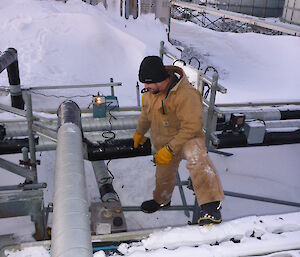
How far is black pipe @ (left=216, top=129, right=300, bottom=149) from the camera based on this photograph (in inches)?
186

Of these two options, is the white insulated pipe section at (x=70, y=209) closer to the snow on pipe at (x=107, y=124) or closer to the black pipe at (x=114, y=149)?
the black pipe at (x=114, y=149)

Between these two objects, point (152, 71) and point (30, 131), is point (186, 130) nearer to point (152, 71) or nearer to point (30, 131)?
point (152, 71)

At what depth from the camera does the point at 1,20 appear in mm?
12508

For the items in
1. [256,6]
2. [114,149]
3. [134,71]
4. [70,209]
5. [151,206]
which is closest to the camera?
[70,209]

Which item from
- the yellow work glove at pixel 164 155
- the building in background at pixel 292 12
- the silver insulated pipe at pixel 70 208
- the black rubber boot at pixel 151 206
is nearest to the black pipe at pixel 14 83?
the black rubber boot at pixel 151 206

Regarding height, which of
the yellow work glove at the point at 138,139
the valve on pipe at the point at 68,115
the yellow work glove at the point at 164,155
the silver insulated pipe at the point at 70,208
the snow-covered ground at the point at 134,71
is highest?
the silver insulated pipe at the point at 70,208

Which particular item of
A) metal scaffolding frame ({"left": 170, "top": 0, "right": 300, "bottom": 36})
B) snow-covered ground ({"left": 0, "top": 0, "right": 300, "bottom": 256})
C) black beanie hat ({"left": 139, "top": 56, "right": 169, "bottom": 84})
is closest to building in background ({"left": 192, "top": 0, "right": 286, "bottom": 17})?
metal scaffolding frame ({"left": 170, "top": 0, "right": 300, "bottom": 36})

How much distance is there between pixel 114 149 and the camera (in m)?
4.30

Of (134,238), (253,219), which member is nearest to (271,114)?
(253,219)

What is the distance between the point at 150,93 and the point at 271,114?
7.18ft

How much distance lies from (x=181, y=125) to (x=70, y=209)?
2.44m

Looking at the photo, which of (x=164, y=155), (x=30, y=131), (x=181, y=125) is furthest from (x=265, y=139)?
(x=30, y=131)

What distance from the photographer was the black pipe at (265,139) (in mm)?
4716

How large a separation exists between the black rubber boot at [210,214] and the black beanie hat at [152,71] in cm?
146
